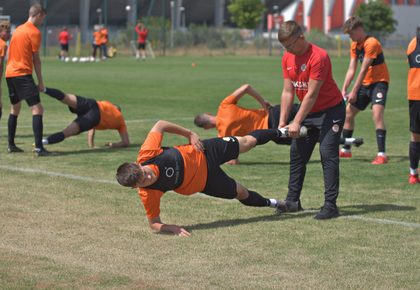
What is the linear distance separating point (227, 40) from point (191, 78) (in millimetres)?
40181

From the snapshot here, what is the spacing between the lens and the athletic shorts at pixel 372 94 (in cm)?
1329

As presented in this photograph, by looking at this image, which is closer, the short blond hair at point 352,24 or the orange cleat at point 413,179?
the orange cleat at point 413,179

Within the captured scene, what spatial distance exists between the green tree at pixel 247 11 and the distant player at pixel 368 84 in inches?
3104

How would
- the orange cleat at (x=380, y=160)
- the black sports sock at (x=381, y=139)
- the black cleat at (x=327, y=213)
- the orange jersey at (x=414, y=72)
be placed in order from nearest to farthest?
the black cleat at (x=327, y=213) < the orange jersey at (x=414, y=72) < the orange cleat at (x=380, y=160) < the black sports sock at (x=381, y=139)

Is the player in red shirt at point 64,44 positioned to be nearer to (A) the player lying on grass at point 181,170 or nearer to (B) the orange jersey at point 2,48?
(B) the orange jersey at point 2,48

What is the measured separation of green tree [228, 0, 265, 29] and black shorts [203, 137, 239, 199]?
8372cm

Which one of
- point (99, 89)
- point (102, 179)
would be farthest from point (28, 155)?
point (99, 89)

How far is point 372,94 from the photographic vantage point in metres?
13.4

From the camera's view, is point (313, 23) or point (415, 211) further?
point (313, 23)

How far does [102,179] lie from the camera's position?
11.2m

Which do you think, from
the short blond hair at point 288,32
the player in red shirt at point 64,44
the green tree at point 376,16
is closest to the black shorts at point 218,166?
the short blond hair at point 288,32

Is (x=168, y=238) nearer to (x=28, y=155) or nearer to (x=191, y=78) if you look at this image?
(x=28, y=155)

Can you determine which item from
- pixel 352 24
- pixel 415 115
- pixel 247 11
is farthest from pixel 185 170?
pixel 247 11

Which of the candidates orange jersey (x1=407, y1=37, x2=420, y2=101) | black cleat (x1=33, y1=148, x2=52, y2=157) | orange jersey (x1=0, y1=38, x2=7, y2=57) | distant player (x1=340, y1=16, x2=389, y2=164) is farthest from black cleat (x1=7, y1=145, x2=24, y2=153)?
orange jersey (x1=407, y1=37, x2=420, y2=101)
